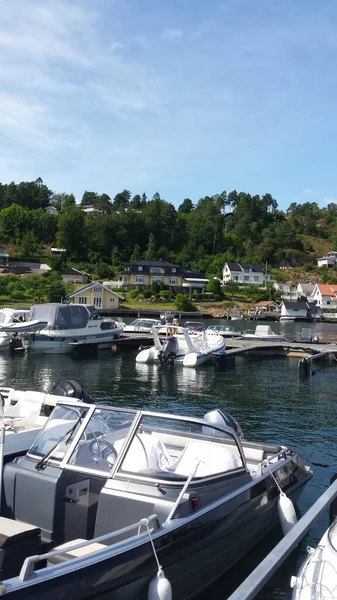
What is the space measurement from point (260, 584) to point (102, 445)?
2.70m

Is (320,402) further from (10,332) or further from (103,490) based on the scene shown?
(10,332)

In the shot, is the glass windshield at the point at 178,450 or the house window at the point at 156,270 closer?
the glass windshield at the point at 178,450

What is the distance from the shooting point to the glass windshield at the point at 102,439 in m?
6.80

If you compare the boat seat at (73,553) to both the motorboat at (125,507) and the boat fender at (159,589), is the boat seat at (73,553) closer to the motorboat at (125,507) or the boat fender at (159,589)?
the motorboat at (125,507)

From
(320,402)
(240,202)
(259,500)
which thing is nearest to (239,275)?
(240,202)

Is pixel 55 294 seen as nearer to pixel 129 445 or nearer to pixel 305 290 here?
pixel 305 290

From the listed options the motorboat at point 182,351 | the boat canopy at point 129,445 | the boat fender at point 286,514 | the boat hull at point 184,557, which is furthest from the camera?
the motorboat at point 182,351

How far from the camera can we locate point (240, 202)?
19275 centimetres

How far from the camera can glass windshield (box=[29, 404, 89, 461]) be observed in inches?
275

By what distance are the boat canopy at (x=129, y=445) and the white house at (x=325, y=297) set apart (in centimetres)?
11872

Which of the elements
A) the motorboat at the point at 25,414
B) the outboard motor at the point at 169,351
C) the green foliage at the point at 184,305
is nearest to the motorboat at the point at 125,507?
the motorboat at the point at 25,414

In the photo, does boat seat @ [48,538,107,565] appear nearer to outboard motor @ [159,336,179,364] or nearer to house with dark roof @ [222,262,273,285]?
outboard motor @ [159,336,179,364]

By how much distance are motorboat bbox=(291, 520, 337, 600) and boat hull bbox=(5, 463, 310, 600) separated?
1305mm

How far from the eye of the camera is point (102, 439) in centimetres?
713
